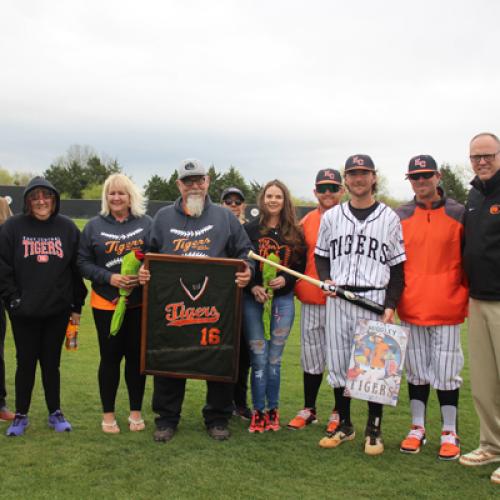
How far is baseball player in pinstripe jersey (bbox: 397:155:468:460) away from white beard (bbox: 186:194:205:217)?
154cm

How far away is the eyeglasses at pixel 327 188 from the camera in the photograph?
16.0ft

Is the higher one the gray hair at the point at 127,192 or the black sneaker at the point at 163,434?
the gray hair at the point at 127,192

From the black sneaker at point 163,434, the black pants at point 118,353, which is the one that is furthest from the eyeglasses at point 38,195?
the black sneaker at point 163,434

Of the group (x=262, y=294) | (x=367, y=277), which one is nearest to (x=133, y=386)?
(x=262, y=294)

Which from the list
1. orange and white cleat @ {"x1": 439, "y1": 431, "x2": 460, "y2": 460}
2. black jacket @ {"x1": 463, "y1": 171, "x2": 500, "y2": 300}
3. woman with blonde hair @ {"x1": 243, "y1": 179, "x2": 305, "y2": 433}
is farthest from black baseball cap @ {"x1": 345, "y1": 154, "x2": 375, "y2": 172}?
orange and white cleat @ {"x1": 439, "y1": 431, "x2": 460, "y2": 460}

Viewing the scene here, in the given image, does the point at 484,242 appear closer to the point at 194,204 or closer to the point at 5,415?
the point at 194,204

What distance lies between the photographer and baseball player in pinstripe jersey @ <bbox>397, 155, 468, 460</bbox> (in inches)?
162

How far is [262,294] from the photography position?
14.7ft

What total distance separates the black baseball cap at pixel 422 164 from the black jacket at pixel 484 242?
338 millimetres

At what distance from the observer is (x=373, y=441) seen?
167 inches

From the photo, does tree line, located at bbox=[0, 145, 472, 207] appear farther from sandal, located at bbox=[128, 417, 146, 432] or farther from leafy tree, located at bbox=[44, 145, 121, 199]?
sandal, located at bbox=[128, 417, 146, 432]

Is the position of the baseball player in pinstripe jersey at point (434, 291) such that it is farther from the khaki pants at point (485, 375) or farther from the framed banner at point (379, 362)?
the framed banner at point (379, 362)

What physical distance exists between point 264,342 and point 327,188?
4.62ft

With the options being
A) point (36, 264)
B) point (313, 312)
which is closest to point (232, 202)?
point (313, 312)
